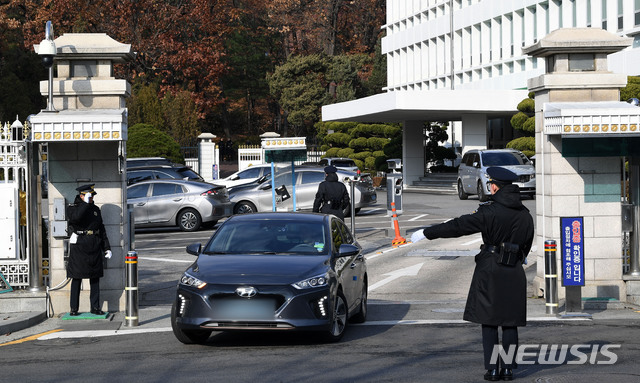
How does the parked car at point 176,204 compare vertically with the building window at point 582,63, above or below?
below

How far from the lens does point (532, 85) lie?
1405 cm

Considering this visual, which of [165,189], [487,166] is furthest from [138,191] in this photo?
[487,166]

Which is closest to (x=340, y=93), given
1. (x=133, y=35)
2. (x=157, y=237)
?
(x=133, y=35)

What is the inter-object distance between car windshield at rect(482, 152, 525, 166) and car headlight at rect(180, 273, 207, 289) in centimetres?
2483

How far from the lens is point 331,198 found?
19.1 metres

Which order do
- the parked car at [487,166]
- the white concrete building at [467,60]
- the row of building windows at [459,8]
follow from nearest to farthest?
A: the parked car at [487,166], the row of building windows at [459,8], the white concrete building at [467,60]

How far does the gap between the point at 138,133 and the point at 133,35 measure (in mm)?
13585

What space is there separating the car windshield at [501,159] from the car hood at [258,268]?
2403cm

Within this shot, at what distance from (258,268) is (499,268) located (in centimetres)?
284

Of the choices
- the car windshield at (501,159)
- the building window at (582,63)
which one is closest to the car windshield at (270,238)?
the building window at (582,63)

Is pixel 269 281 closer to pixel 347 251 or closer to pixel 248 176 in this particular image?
pixel 347 251

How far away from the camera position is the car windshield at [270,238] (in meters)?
10.9

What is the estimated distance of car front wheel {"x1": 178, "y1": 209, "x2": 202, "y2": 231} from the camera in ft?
84.9

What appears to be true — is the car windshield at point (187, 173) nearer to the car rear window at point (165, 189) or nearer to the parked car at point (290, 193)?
the parked car at point (290, 193)
